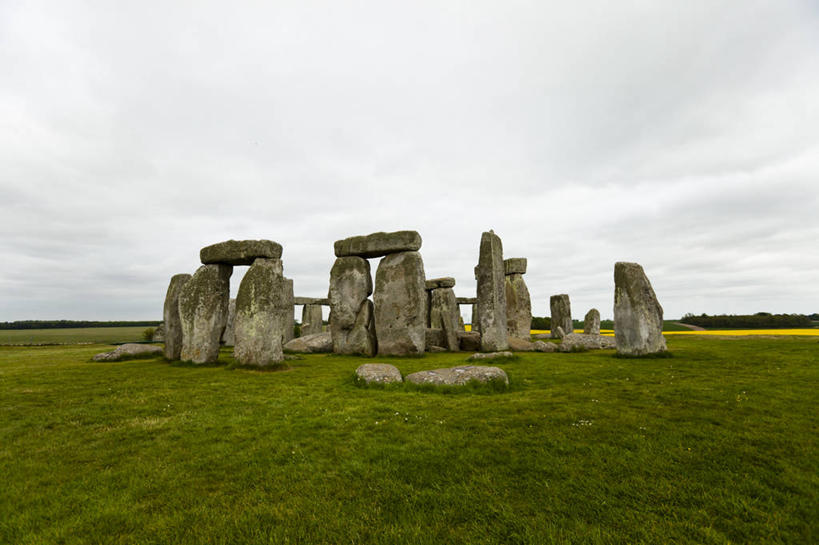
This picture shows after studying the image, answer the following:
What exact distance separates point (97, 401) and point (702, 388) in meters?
10.1

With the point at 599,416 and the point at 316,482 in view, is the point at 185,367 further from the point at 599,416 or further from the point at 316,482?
the point at 599,416

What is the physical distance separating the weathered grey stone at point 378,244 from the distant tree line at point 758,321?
87.9 ft

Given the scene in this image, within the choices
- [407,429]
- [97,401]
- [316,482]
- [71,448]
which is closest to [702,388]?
[407,429]

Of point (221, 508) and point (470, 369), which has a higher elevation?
point (470, 369)

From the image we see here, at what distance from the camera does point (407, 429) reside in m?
4.58

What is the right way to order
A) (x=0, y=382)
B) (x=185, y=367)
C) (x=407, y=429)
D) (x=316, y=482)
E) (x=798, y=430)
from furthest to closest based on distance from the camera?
(x=185, y=367), (x=0, y=382), (x=407, y=429), (x=798, y=430), (x=316, y=482)

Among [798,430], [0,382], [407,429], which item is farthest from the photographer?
[0,382]

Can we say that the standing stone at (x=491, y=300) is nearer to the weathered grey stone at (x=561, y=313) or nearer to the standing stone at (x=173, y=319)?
the standing stone at (x=173, y=319)

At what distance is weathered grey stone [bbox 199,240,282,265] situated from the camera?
1057 cm

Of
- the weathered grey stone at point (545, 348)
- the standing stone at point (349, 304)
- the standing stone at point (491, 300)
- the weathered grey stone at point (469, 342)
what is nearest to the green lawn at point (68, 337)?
the standing stone at point (349, 304)

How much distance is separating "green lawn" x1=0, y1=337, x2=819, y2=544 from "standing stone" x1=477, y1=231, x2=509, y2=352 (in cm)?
689

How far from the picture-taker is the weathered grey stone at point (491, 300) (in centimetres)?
1350

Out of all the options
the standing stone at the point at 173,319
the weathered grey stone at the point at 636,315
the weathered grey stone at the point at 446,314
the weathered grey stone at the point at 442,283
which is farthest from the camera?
Answer: the weathered grey stone at the point at 442,283

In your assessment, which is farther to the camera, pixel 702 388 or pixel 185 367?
pixel 185 367
